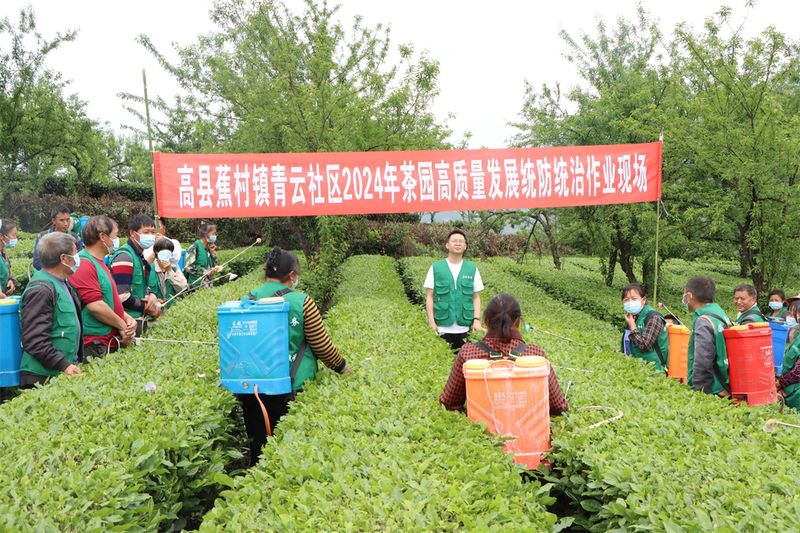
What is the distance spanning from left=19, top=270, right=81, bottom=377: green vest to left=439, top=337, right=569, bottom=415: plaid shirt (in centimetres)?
276

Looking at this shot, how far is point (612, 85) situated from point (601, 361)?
9.18 metres

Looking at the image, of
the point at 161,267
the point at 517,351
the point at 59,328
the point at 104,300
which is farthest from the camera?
the point at 161,267

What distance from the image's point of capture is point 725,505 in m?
2.56

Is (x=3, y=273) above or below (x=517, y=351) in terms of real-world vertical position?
above

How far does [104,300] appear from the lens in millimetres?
4969

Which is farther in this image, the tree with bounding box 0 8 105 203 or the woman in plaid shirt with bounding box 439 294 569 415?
the tree with bounding box 0 8 105 203

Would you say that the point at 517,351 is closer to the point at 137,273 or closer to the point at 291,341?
the point at 291,341

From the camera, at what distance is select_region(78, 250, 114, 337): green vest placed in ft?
15.9

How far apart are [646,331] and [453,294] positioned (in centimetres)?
186

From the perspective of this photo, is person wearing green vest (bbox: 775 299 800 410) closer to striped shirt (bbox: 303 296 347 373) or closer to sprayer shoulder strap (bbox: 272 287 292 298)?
striped shirt (bbox: 303 296 347 373)

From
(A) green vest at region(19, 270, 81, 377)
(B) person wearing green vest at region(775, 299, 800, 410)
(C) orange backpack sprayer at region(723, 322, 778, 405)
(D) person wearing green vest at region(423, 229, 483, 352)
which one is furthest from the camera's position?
(D) person wearing green vest at region(423, 229, 483, 352)

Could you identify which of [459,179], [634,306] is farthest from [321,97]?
[634,306]

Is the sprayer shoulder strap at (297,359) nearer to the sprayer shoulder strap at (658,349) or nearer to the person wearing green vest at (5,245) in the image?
the sprayer shoulder strap at (658,349)

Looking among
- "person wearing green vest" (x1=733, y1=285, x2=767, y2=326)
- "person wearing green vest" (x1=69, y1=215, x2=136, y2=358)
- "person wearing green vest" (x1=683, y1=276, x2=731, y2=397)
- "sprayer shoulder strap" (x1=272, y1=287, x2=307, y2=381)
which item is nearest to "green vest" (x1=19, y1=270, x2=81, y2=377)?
"person wearing green vest" (x1=69, y1=215, x2=136, y2=358)
